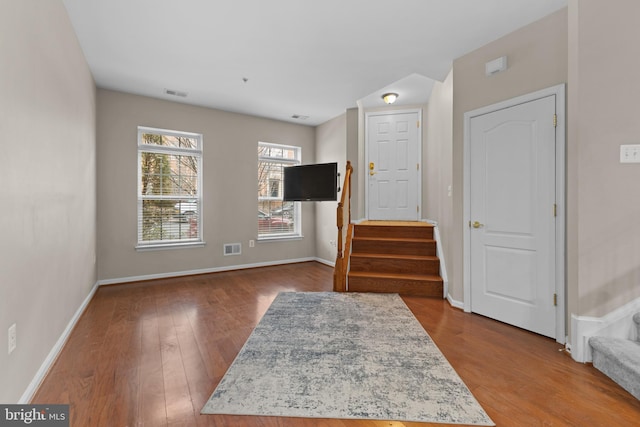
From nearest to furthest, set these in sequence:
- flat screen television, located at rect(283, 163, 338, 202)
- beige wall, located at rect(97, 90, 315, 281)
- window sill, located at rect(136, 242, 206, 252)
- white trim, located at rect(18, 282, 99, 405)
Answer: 1. white trim, located at rect(18, 282, 99, 405)
2. beige wall, located at rect(97, 90, 315, 281)
3. window sill, located at rect(136, 242, 206, 252)
4. flat screen television, located at rect(283, 163, 338, 202)

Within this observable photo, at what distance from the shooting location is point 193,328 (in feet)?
8.71

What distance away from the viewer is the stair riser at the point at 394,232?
4078 millimetres

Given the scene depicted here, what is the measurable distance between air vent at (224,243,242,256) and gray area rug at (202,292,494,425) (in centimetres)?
241

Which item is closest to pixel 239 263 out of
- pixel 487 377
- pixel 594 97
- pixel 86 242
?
pixel 86 242

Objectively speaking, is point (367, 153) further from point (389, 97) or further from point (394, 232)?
point (394, 232)

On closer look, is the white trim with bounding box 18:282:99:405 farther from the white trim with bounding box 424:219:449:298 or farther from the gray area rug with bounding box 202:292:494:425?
the white trim with bounding box 424:219:449:298

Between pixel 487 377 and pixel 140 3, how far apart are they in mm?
3742

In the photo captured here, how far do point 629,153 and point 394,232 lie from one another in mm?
2507

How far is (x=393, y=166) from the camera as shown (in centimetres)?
488

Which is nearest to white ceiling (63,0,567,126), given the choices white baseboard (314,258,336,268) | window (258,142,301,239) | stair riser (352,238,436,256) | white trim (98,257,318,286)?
window (258,142,301,239)

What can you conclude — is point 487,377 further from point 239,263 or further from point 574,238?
point 239,263

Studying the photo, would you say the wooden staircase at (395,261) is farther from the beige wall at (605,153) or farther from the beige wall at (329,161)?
the beige wall at (605,153)

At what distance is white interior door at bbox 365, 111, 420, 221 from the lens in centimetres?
481

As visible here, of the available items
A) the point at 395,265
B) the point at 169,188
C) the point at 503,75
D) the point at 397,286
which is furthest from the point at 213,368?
the point at 503,75
